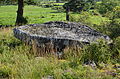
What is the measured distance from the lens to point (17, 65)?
6.23 m

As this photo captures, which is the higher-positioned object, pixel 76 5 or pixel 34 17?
pixel 76 5

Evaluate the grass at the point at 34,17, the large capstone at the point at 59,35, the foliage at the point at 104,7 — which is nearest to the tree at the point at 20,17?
the grass at the point at 34,17

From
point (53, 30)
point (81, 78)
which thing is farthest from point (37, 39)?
point (81, 78)

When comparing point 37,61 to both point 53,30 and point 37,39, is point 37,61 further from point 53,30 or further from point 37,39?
point 53,30

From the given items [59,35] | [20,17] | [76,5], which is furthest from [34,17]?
[59,35]

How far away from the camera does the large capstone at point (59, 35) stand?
8461mm

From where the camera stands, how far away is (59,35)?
9.09m

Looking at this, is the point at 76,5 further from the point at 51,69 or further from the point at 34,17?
the point at 51,69

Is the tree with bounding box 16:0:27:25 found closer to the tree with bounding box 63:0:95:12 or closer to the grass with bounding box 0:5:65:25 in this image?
the grass with bounding box 0:5:65:25

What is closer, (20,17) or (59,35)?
(59,35)

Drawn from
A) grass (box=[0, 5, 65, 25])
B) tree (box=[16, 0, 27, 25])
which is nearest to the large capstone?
tree (box=[16, 0, 27, 25])

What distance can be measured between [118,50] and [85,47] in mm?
1152

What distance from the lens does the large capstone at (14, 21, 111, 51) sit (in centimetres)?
846

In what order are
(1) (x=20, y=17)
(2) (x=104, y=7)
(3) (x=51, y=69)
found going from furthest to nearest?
(2) (x=104, y=7) → (1) (x=20, y=17) → (3) (x=51, y=69)
